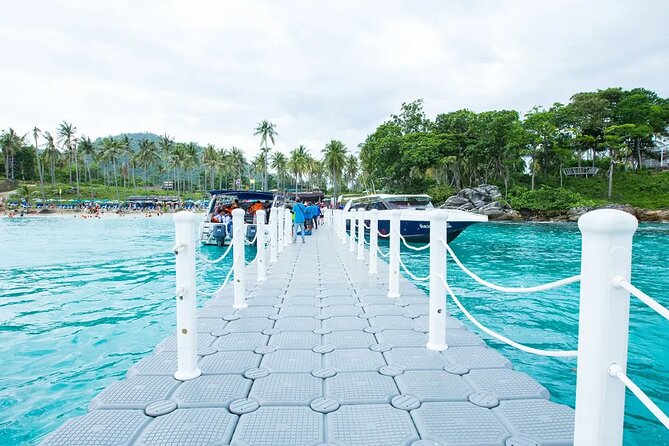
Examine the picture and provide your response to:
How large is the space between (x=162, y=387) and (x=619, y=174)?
6004 centimetres

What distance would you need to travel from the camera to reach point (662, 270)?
12359 mm

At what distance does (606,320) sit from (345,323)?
11.1 feet

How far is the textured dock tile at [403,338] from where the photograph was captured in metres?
3.96

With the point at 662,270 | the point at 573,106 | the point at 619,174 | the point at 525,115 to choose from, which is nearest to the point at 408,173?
the point at 525,115

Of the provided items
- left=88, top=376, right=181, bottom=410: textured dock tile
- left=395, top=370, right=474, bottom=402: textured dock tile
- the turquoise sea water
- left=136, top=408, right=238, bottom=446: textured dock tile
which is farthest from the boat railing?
left=88, top=376, right=181, bottom=410: textured dock tile

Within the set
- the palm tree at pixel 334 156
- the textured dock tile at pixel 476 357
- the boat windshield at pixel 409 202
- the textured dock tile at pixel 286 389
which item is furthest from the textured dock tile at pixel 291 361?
the palm tree at pixel 334 156

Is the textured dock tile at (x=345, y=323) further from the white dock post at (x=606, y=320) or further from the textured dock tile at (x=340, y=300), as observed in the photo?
the white dock post at (x=606, y=320)

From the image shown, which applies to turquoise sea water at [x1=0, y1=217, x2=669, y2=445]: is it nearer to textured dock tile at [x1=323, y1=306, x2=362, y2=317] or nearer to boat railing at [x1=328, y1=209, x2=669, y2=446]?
textured dock tile at [x1=323, y1=306, x2=362, y2=317]

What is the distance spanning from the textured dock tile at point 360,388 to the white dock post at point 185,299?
44.5 inches

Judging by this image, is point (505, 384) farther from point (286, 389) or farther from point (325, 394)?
point (286, 389)

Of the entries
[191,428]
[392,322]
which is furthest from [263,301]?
[191,428]

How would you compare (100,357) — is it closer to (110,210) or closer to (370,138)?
(370,138)

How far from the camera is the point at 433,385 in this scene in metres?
3.04

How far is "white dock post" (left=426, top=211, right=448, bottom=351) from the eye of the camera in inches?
150
